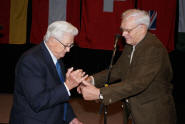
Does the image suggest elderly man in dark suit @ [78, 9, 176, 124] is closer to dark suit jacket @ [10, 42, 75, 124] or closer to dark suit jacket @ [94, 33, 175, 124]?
dark suit jacket @ [94, 33, 175, 124]

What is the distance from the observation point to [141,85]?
6.46ft

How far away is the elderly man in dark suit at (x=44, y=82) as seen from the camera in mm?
1647

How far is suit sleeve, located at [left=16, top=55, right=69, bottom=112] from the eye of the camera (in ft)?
5.37

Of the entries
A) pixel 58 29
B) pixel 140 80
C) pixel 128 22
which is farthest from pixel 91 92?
pixel 128 22

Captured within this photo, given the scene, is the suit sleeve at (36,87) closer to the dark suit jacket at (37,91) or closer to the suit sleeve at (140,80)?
the dark suit jacket at (37,91)

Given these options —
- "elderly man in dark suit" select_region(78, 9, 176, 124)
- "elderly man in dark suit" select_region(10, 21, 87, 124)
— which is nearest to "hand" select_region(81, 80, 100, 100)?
"elderly man in dark suit" select_region(78, 9, 176, 124)

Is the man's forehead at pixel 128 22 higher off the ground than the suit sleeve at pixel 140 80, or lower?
higher

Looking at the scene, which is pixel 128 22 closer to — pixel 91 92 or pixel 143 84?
pixel 143 84

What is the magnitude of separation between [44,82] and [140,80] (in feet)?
2.65

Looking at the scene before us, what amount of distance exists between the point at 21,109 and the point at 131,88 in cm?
90

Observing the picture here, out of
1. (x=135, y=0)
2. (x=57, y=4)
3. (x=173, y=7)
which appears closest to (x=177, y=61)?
(x=173, y=7)

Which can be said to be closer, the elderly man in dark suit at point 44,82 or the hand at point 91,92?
the elderly man in dark suit at point 44,82

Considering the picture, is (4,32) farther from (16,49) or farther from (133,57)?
(133,57)

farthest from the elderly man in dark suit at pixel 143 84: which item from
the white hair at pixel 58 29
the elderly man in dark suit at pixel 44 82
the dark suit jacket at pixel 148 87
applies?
the white hair at pixel 58 29
